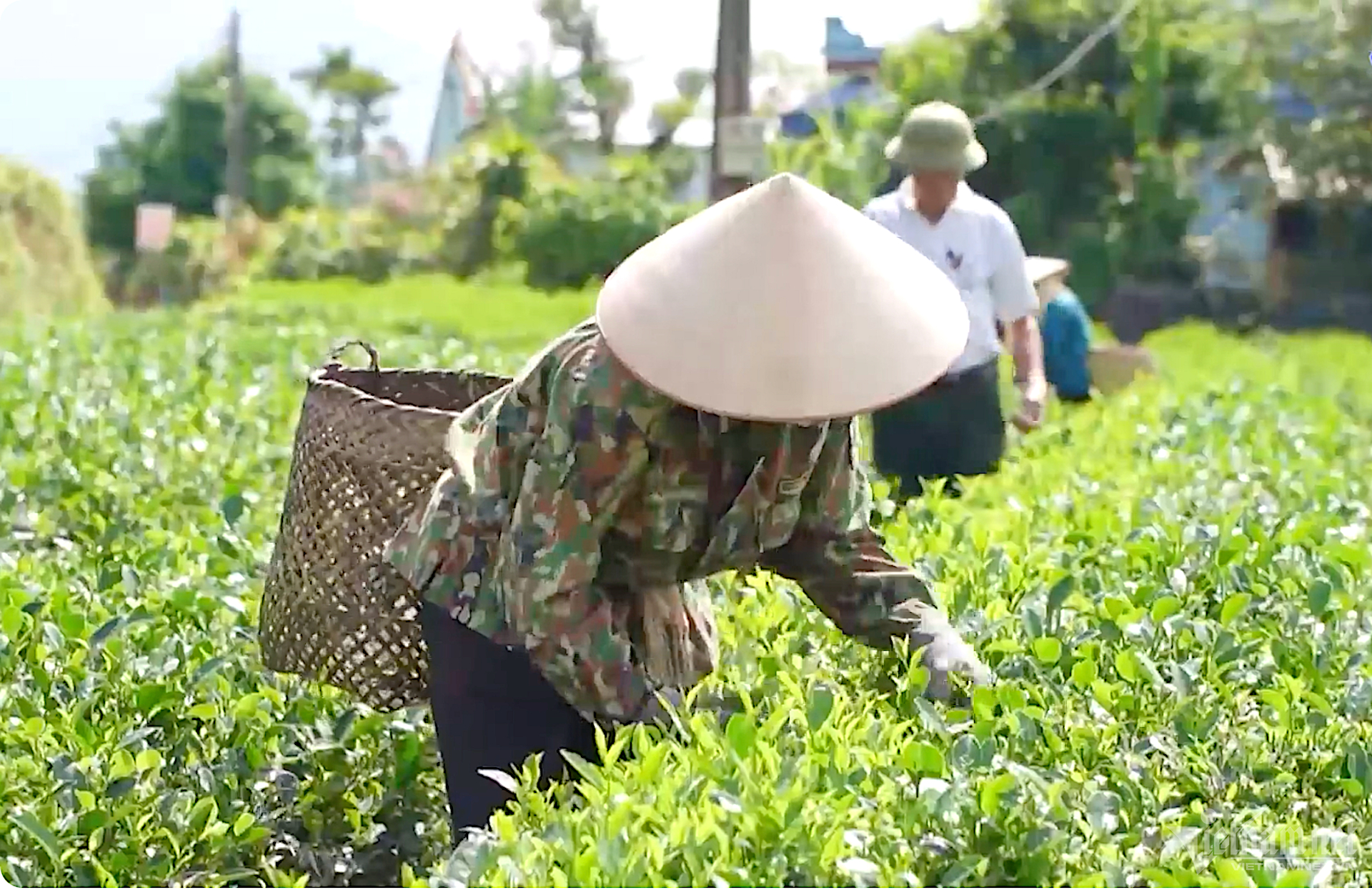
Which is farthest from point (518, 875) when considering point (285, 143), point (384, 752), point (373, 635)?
point (285, 143)

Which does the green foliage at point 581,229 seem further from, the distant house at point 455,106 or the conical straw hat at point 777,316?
Answer: the conical straw hat at point 777,316

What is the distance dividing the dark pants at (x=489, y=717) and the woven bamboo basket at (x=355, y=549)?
1.11 ft

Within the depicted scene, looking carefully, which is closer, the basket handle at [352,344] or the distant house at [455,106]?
the basket handle at [352,344]

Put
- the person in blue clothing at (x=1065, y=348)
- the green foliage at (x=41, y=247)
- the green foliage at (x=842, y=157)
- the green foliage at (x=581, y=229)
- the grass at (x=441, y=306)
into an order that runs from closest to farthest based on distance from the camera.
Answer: the person in blue clothing at (x=1065, y=348) → the grass at (x=441, y=306) → the green foliage at (x=41, y=247) → the green foliage at (x=842, y=157) → the green foliage at (x=581, y=229)

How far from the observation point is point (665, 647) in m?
2.80

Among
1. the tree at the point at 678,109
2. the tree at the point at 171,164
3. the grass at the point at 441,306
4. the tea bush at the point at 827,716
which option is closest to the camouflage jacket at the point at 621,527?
the tea bush at the point at 827,716

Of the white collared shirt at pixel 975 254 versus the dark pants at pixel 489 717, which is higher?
the white collared shirt at pixel 975 254

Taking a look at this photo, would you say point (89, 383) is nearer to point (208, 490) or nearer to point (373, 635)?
point (208, 490)

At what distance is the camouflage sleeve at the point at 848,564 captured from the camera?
272 centimetres

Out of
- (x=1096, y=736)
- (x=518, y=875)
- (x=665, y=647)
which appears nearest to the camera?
(x=518, y=875)

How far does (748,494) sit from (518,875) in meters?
0.72

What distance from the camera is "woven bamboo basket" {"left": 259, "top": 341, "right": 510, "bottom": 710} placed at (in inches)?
128

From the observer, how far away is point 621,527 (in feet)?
8.53

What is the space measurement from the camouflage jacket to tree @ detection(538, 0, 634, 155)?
38.9m
